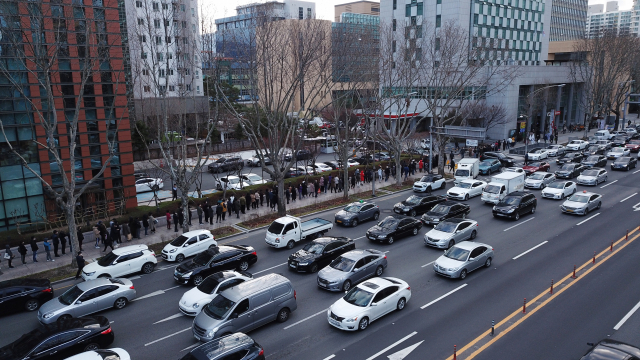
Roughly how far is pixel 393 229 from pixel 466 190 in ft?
38.1

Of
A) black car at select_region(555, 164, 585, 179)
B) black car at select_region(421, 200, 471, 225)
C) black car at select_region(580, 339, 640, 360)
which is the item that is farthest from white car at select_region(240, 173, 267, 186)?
black car at select_region(580, 339, 640, 360)

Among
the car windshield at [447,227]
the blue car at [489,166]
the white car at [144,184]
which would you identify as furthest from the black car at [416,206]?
the white car at [144,184]

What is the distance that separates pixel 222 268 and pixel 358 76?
18223mm

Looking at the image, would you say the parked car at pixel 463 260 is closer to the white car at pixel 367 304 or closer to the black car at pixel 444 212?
the white car at pixel 367 304

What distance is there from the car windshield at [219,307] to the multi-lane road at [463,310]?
120 cm

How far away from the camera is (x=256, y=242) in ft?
84.6

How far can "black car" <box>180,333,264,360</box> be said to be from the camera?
39.1 feet

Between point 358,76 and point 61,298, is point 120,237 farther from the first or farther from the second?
point 358,76

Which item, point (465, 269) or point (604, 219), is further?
point (604, 219)

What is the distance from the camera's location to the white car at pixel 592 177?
36.7m

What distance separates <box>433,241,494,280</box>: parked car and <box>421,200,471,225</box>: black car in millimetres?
6660

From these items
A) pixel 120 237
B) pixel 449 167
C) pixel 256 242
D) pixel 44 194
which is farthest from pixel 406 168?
pixel 44 194

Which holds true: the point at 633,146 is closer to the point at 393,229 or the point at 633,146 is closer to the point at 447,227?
the point at 447,227

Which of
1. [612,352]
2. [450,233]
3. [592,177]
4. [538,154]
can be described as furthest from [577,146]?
[612,352]
